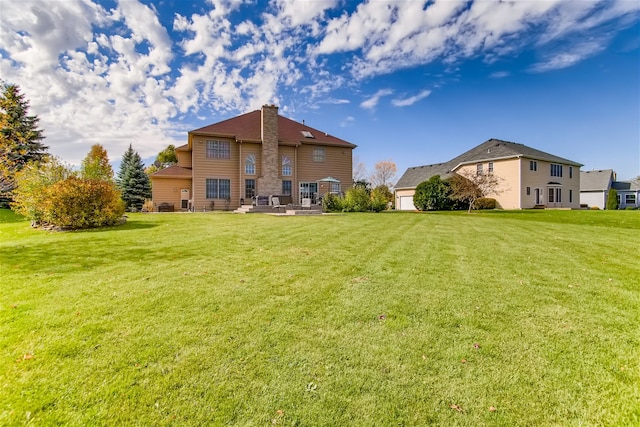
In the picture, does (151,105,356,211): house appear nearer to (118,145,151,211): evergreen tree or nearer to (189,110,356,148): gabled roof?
(189,110,356,148): gabled roof

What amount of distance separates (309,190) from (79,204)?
1613 centimetres

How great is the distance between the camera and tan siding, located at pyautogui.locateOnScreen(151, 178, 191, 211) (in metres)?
22.6

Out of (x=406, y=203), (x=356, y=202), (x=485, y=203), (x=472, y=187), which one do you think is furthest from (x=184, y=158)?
(x=485, y=203)

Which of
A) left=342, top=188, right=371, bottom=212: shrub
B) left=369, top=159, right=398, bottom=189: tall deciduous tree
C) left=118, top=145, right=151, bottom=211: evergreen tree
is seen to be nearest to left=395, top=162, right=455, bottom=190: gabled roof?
left=369, top=159, right=398, bottom=189: tall deciduous tree

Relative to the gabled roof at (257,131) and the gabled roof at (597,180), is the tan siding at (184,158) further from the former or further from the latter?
the gabled roof at (597,180)

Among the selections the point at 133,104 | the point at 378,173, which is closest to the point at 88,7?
the point at 133,104

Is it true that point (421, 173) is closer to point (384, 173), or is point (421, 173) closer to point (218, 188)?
point (384, 173)

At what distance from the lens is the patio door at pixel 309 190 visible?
24050 mm

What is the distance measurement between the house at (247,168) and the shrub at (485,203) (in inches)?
591

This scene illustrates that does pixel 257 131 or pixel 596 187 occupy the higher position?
pixel 257 131

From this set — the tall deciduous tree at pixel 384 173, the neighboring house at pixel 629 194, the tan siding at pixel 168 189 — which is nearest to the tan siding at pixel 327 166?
the tan siding at pixel 168 189

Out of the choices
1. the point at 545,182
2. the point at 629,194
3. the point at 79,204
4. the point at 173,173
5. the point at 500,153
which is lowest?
the point at 79,204

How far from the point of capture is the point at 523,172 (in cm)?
2803

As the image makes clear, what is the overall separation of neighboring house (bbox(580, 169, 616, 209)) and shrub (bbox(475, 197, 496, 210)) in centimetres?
1989
